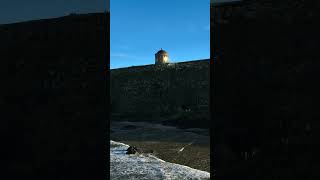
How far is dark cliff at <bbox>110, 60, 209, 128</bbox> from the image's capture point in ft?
47.7

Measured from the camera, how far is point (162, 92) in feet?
50.6

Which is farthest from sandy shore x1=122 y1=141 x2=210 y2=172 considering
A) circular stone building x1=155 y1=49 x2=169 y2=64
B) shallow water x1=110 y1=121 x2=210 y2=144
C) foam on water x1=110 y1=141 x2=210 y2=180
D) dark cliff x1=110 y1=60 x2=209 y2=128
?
circular stone building x1=155 y1=49 x2=169 y2=64

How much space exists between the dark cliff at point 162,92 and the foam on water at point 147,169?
733 cm

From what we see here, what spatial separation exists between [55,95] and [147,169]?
255 centimetres
